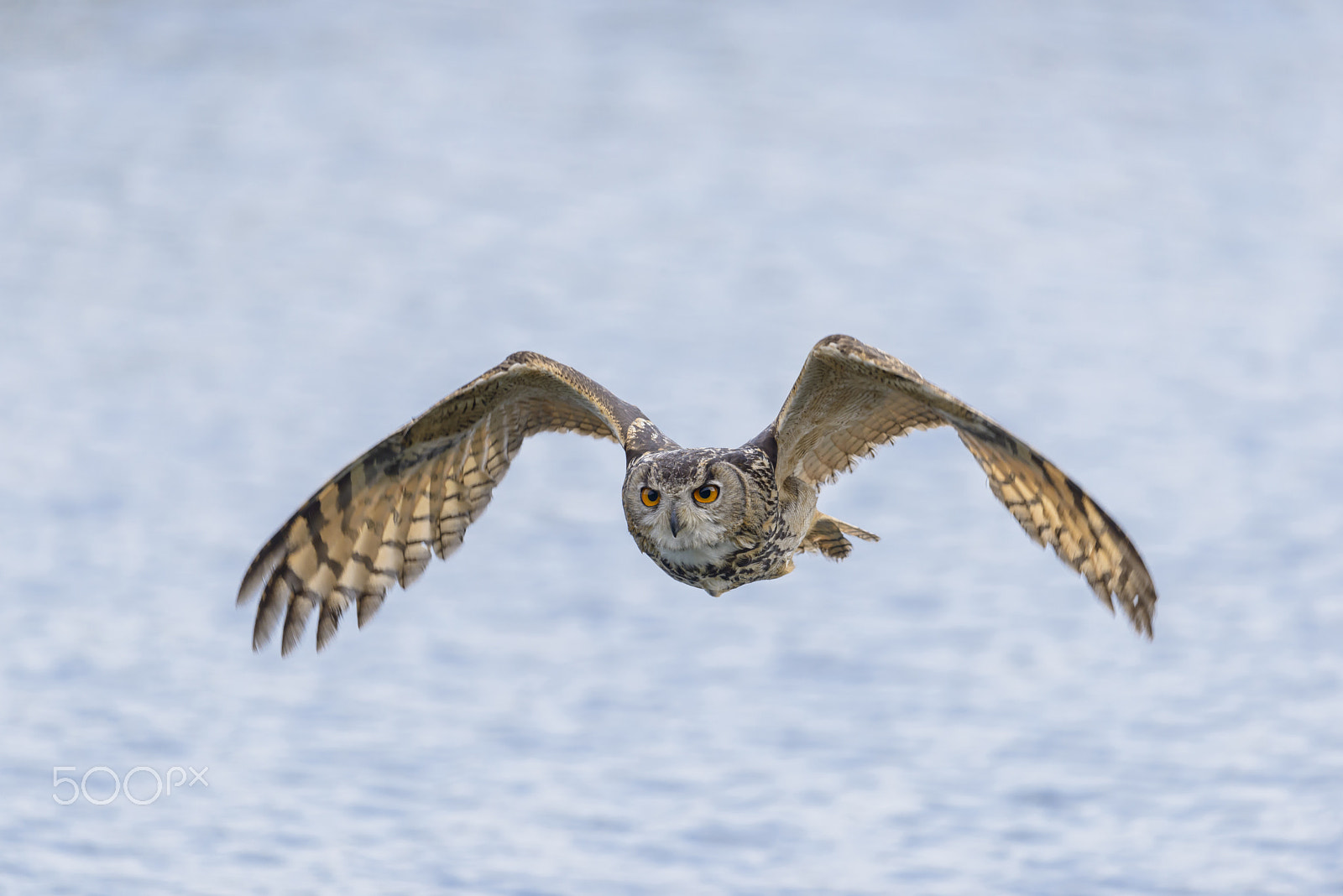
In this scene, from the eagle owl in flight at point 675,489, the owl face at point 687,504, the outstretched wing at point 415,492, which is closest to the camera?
the eagle owl in flight at point 675,489

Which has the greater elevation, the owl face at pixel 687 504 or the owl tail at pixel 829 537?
the owl tail at pixel 829 537

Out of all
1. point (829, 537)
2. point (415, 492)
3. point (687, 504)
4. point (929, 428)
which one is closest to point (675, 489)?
point (687, 504)

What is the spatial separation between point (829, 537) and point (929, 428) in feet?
3.13

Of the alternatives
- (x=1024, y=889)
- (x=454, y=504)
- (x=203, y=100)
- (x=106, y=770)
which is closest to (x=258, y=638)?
(x=454, y=504)

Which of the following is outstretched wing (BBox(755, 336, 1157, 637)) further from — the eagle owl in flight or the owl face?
the owl face

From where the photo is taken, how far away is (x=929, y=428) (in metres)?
7.45

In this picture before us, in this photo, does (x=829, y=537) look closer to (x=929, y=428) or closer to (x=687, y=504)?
(x=929, y=428)

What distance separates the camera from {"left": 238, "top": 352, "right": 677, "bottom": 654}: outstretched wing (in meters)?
7.65

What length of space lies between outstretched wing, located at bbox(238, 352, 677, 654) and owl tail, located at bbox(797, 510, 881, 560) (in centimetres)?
89

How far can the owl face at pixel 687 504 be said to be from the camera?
6.80 metres

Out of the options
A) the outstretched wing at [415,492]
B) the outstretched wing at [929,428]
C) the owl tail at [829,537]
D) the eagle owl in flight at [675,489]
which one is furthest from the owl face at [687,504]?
the owl tail at [829,537]

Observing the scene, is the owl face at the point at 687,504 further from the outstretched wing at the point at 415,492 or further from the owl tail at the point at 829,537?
the owl tail at the point at 829,537

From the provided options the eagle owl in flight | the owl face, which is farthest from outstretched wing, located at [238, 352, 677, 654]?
the owl face

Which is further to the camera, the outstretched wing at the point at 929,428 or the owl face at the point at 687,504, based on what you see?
the owl face at the point at 687,504
